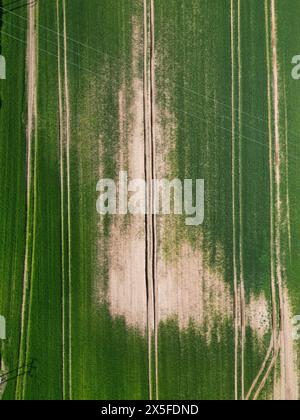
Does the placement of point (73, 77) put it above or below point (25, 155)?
above

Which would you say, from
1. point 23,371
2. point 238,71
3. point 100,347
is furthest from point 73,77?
point 23,371

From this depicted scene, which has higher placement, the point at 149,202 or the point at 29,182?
the point at 29,182

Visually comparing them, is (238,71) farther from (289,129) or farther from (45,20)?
(45,20)

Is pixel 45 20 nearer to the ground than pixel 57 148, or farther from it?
farther from it

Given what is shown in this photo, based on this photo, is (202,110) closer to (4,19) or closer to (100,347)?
(4,19)
